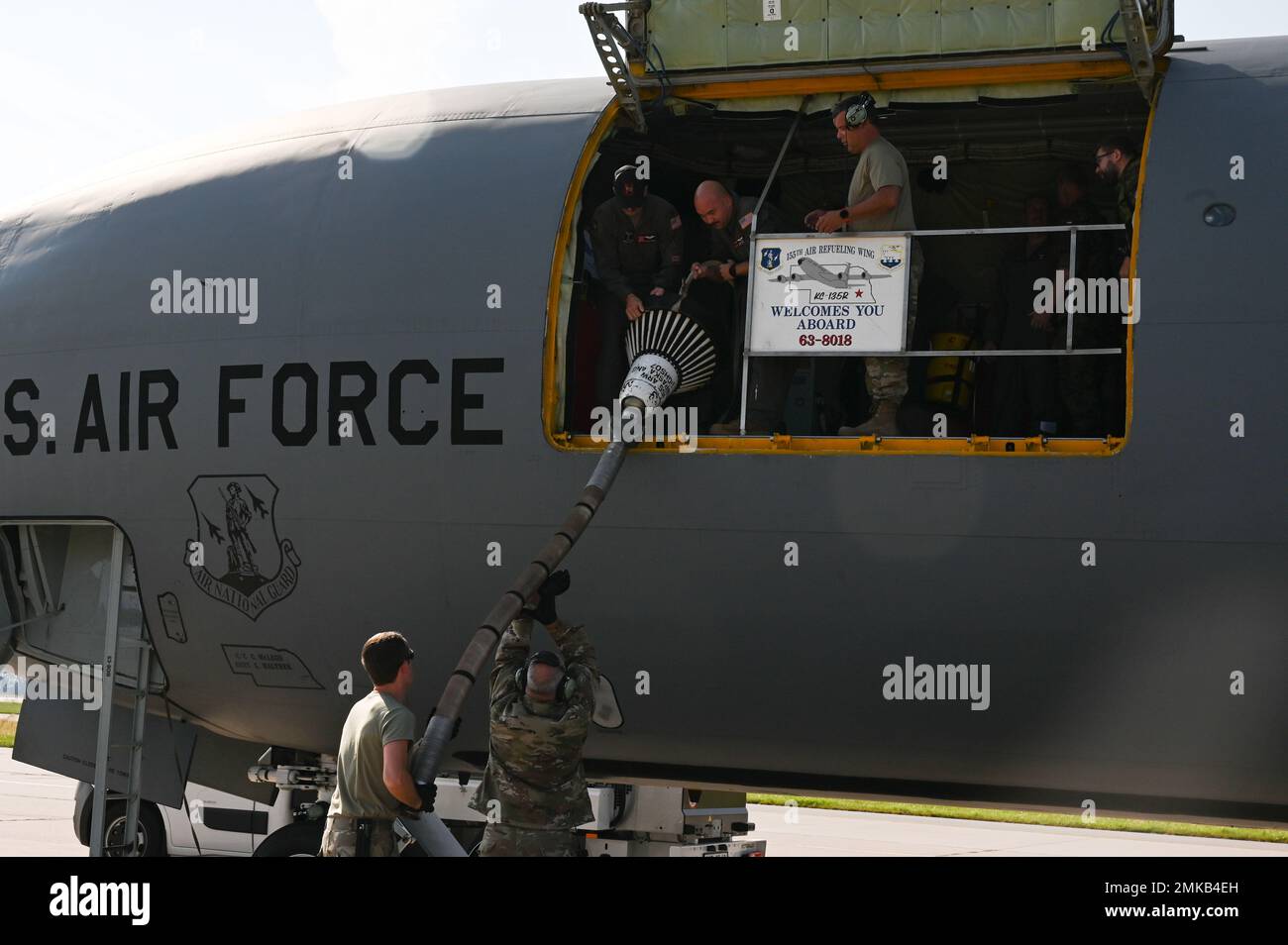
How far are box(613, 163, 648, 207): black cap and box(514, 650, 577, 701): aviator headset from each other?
111 inches

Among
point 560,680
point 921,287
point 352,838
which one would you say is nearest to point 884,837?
point 921,287

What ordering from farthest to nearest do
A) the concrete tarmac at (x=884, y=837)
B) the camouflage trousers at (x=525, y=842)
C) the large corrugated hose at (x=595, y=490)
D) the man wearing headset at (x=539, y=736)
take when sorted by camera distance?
the concrete tarmac at (x=884, y=837)
the camouflage trousers at (x=525, y=842)
the man wearing headset at (x=539, y=736)
the large corrugated hose at (x=595, y=490)

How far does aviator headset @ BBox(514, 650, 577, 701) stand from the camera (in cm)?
761

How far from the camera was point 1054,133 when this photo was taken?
9.50m

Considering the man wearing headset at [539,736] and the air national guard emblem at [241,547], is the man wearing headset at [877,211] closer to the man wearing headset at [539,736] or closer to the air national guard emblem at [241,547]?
the man wearing headset at [539,736]

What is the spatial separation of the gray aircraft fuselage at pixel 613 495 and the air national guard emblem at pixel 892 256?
112 centimetres

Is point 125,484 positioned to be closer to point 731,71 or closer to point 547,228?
point 547,228

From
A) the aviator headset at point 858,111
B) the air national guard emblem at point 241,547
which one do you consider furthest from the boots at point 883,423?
the air national guard emblem at point 241,547

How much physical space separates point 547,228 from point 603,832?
5.77 meters

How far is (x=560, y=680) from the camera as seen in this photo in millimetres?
7629

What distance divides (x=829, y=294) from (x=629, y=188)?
1503 millimetres

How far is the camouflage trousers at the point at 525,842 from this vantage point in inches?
310

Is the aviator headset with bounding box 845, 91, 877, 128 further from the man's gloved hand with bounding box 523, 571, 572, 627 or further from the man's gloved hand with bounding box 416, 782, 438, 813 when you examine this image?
the man's gloved hand with bounding box 416, 782, 438, 813

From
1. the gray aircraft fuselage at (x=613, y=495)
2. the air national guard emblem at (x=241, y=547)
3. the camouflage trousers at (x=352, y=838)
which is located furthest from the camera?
the air national guard emblem at (x=241, y=547)
